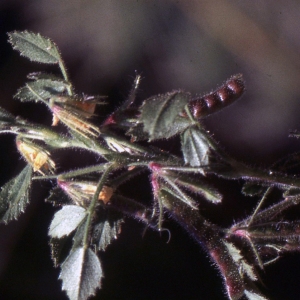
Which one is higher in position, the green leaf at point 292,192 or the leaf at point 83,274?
the leaf at point 83,274

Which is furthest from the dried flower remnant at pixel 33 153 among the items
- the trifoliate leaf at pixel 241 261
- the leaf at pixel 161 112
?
the trifoliate leaf at pixel 241 261

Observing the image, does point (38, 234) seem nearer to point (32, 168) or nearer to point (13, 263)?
point (13, 263)

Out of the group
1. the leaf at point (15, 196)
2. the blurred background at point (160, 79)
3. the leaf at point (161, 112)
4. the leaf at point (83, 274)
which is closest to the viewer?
the leaf at point (161, 112)

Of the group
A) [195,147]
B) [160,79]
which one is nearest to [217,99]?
[195,147]

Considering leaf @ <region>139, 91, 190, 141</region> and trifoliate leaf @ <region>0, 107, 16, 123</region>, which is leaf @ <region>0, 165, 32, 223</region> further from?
leaf @ <region>139, 91, 190, 141</region>

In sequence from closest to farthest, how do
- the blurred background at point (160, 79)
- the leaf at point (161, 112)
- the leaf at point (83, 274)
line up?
the leaf at point (161, 112)
the leaf at point (83, 274)
the blurred background at point (160, 79)

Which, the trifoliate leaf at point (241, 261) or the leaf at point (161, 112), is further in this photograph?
the trifoliate leaf at point (241, 261)

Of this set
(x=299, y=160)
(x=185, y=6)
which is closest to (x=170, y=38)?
(x=185, y=6)

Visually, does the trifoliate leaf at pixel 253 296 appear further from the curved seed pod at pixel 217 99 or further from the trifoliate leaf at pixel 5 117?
the trifoliate leaf at pixel 5 117
